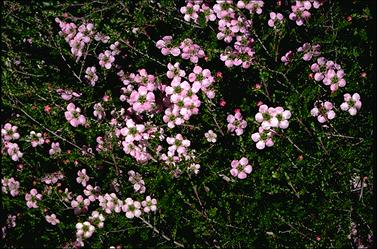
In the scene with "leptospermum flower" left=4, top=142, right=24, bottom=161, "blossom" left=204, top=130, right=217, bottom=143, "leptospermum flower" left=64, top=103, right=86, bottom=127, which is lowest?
"leptospermum flower" left=4, top=142, right=24, bottom=161

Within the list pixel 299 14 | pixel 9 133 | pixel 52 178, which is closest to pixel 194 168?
pixel 52 178

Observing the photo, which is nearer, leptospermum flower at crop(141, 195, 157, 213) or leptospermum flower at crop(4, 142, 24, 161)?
leptospermum flower at crop(141, 195, 157, 213)

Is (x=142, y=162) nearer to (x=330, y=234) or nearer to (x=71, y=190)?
(x=71, y=190)

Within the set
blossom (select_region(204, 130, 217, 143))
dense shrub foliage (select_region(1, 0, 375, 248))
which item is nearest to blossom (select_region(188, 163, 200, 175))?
dense shrub foliage (select_region(1, 0, 375, 248))

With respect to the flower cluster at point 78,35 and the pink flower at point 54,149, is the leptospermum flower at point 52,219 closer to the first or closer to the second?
the pink flower at point 54,149

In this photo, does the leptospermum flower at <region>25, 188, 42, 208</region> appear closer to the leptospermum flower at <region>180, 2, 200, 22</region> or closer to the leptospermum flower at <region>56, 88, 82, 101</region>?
the leptospermum flower at <region>56, 88, 82, 101</region>
